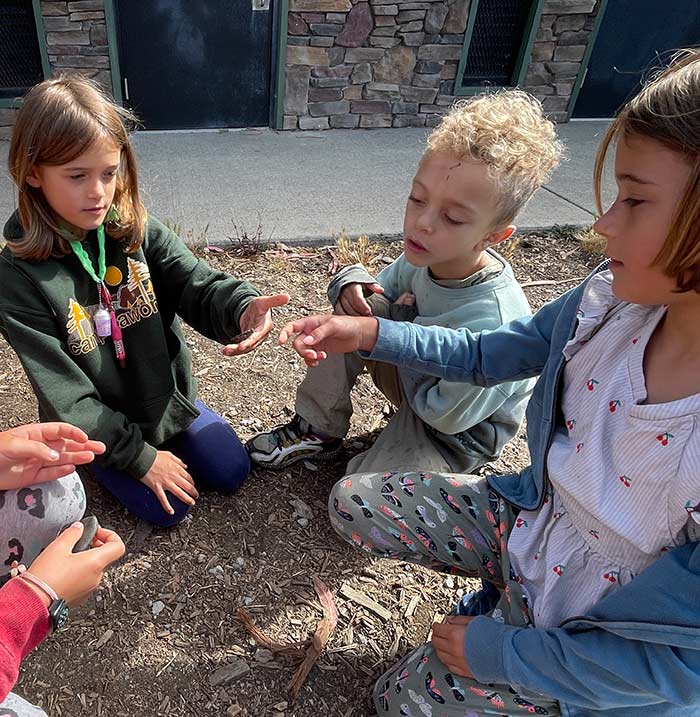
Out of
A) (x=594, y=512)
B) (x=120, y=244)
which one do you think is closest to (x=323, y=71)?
(x=120, y=244)

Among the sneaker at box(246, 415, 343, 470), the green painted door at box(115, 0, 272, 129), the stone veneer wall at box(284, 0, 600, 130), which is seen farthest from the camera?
the stone veneer wall at box(284, 0, 600, 130)

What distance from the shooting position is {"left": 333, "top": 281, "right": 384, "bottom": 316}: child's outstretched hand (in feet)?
6.63

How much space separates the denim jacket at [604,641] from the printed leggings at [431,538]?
0.39 ft

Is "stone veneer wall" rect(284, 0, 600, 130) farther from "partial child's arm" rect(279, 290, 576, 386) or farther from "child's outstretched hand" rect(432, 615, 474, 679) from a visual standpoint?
"child's outstretched hand" rect(432, 615, 474, 679)

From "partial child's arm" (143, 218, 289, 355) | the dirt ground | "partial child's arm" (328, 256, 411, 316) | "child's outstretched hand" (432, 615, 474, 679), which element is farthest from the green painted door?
"child's outstretched hand" (432, 615, 474, 679)

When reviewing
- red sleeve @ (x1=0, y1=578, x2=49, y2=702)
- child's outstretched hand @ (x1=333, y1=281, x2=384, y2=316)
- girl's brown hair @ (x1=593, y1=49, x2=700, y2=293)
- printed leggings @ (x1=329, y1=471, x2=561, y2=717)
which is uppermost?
girl's brown hair @ (x1=593, y1=49, x2=700, y2=293)

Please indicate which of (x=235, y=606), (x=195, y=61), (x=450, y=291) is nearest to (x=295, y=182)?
(x=195, y=61)

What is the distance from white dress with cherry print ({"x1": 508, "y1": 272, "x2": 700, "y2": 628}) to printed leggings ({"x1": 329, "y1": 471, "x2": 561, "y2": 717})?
11cm

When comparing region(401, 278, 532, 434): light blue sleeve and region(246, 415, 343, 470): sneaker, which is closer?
region(401, 278, 532, 434): light blue sleeve

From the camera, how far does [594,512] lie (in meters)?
1.32

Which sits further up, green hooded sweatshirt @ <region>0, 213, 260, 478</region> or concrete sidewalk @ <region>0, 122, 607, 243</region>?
green hooded sweatshirt @ <region>0, 213, 260, 478</region>

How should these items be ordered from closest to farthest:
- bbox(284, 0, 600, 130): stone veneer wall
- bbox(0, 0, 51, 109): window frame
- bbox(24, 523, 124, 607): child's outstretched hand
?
bbox(24, 523, 124, 607): child's outstretched hand, bbox(0, 0, 51, 109): window frame, bbox(284, 0, 600, 130): stone veneer wall

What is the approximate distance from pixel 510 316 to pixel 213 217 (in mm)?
2312

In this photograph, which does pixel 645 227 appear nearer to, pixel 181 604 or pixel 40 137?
pixel 40 137
